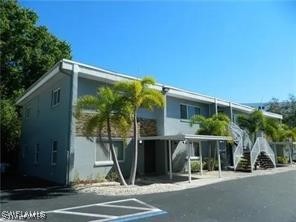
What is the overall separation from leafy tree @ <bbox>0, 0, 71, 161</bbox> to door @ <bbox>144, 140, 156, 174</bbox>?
12338 millimetres

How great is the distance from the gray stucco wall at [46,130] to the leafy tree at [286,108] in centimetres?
3954

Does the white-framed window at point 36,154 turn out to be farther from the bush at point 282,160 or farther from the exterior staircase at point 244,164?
the bush at point 282,160

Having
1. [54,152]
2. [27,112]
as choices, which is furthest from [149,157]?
[27,112]

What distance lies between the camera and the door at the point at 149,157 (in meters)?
22.4

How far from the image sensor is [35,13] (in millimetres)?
35250

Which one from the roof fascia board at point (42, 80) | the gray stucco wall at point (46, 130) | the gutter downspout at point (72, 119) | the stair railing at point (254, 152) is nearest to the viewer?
the gutter downspout at point (72, 119)

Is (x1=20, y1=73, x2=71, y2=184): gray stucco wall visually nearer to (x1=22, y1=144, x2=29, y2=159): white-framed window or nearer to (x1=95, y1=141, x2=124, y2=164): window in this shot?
(x1=22, y1=144, x2=29, y2=159): white-framed window

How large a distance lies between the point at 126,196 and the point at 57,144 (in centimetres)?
675

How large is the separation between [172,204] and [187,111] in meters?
14.4

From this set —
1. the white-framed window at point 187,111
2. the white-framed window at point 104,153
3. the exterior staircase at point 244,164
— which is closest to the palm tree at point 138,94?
the white-framed window at point 104,153

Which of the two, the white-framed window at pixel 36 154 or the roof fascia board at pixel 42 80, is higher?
the roof fascia board at pixel 42 80

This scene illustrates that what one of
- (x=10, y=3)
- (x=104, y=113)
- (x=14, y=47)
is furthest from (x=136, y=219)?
(x=10, y=3)

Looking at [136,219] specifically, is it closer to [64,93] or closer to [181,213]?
[181,213]

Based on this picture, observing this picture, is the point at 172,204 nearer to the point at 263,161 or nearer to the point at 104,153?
the point at 104,153
